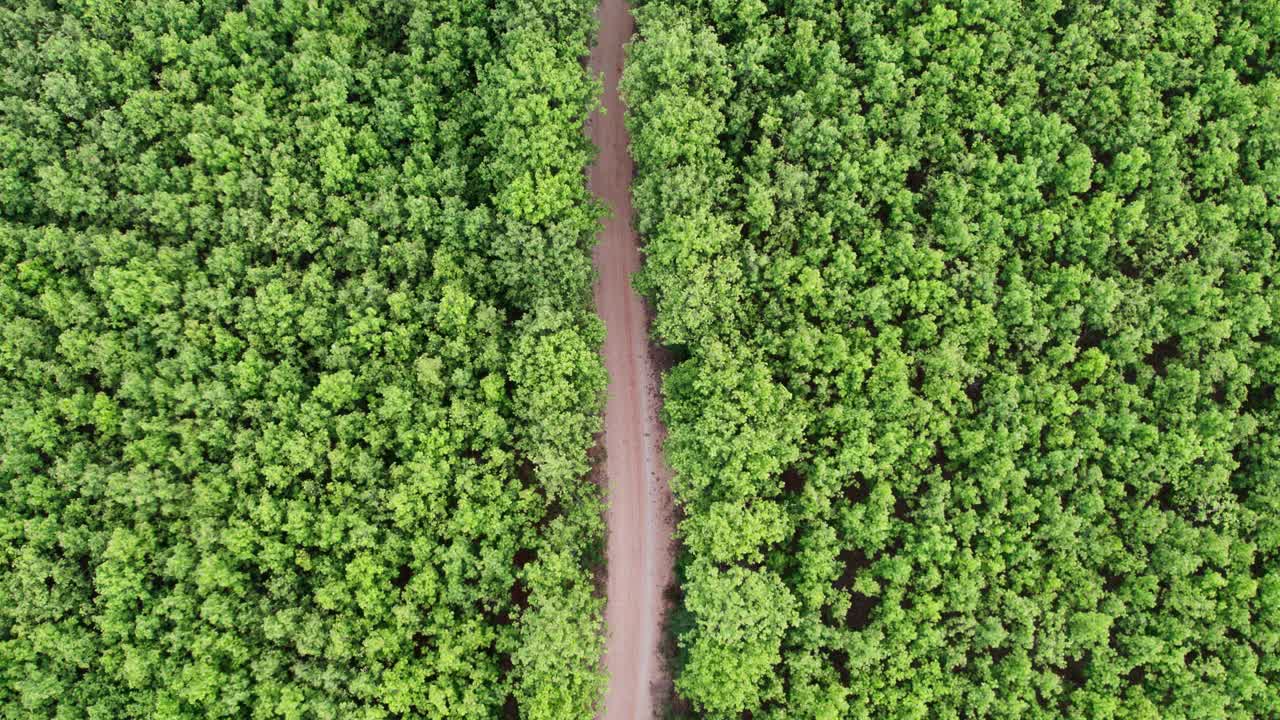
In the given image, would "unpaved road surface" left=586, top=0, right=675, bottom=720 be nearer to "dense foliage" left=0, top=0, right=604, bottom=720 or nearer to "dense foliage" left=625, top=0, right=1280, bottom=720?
"dense foliage" left=625, top=0, right=1280, bottom=720

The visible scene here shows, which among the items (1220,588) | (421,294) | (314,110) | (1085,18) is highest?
(1085,18)

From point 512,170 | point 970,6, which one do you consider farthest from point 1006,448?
point 512,170

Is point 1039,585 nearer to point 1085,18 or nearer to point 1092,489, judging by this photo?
point 1092,489

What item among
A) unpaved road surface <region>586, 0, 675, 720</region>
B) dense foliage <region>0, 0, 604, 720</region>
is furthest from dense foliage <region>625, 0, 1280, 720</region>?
dense foliage <region>0, 0, 604, 720</region>

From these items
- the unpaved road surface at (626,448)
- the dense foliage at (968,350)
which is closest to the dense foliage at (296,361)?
the unpaved road surface at (626,448)

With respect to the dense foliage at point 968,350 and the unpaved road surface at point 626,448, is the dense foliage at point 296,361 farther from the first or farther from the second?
the dense foliage at point 968,350

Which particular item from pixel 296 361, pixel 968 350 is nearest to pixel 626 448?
pixel 296 361
